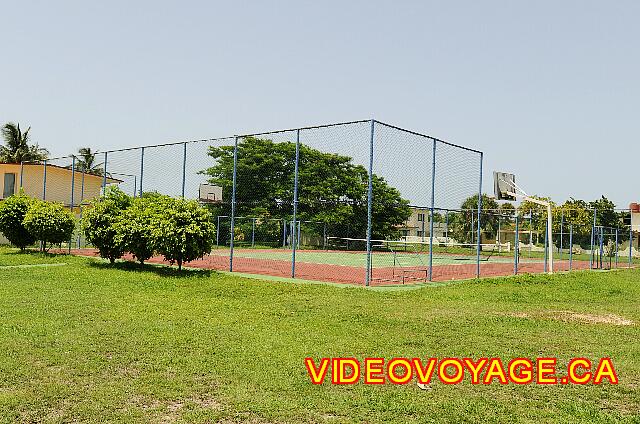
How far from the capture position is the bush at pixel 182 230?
1404 centimetres

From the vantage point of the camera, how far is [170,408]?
14.8ft

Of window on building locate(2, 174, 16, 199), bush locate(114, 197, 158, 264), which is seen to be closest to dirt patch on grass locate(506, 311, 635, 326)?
bush locate(114, 197, 158, 264)

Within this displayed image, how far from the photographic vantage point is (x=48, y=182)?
2988cm

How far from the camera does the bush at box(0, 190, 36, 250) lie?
2022 cm

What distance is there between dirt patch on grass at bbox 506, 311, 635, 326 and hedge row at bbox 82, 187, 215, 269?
7.67 meters

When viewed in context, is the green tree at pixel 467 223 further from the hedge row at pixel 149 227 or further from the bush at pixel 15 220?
the bush at pixel 15 220

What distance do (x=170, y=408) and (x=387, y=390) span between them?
5.66 feet

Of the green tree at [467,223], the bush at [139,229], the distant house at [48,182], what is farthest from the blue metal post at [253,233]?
the bush at [139,229]

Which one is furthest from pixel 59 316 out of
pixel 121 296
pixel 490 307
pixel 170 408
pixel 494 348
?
pixel 490 307

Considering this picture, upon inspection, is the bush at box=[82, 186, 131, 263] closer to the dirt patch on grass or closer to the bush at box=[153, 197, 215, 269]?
the bush at box=[153, 197, 215, 269]

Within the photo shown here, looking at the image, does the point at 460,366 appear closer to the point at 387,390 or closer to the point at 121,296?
the point at 387,390

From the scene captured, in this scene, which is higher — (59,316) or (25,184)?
(25,184)

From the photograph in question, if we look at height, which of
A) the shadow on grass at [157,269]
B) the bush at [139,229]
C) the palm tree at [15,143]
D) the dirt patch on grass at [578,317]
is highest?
the palm tree at [15,143]

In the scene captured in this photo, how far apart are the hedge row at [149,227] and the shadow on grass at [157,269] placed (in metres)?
0.25
